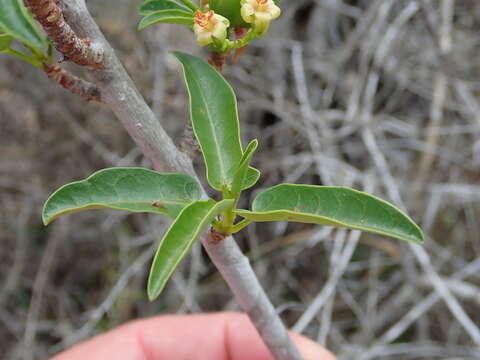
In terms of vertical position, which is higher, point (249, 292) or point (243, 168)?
point (243, 168)

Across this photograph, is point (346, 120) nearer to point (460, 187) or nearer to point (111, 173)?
point (460, 187)

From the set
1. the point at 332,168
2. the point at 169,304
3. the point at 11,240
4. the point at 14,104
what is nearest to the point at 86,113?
the point at 14,104

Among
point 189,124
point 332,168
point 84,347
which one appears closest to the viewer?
point 189,124

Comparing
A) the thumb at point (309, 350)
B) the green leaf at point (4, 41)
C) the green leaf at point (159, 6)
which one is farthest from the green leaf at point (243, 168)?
the thumb at point (309, 350)

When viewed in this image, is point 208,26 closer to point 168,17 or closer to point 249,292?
point 168,17

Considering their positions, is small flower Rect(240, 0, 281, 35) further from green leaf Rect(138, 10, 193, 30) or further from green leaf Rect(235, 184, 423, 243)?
green leaf Rect(235, 184, 423, 243)

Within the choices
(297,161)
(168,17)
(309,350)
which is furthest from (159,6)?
(297,161)

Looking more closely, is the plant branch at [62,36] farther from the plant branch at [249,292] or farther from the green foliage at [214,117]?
the plant branch at [249,292]
